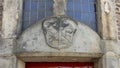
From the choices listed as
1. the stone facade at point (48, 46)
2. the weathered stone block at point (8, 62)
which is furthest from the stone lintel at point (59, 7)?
the weathered stone block at point (8, 62)

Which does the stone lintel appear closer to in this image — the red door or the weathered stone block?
the red door

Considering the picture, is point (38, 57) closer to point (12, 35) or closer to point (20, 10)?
point (12, 35)

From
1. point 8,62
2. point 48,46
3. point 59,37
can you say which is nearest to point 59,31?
point 59,37

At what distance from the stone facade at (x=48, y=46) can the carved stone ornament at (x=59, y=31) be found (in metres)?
0.06

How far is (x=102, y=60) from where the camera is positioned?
4941 mm

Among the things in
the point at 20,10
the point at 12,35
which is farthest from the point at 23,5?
the point at 12,35

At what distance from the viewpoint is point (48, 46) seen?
487 cm

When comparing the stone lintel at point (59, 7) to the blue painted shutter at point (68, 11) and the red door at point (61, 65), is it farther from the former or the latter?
the red door at point (61, 65)

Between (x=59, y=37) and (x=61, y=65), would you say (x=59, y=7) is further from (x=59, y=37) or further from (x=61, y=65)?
(x=61, y=65)

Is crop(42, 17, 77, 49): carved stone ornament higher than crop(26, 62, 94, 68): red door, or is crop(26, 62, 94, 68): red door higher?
crop(42, 17, 77, 49): carved stone ornament

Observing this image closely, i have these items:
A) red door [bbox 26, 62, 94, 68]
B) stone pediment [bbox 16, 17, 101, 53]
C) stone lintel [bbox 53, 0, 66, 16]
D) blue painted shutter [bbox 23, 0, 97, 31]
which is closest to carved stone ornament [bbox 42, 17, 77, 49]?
stone pediment [bbox 16, 17, 101, 53]

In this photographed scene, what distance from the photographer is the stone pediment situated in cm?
485

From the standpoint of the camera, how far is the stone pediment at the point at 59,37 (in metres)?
4.85

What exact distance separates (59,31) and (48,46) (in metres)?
0.32
